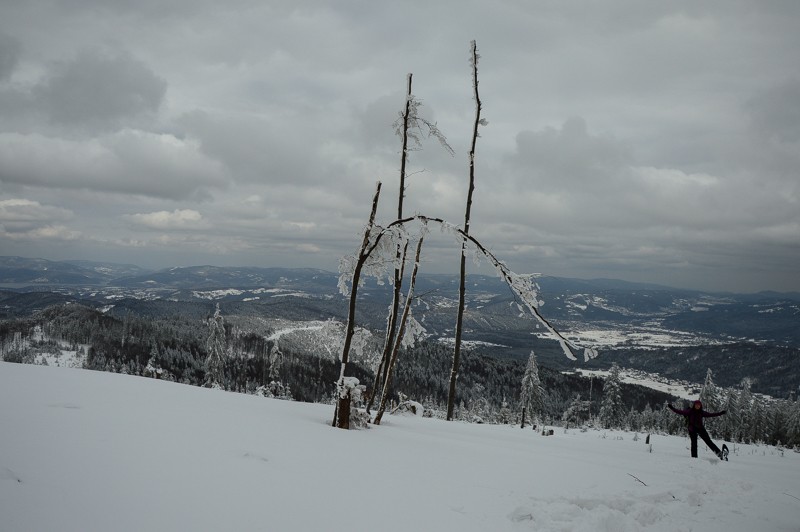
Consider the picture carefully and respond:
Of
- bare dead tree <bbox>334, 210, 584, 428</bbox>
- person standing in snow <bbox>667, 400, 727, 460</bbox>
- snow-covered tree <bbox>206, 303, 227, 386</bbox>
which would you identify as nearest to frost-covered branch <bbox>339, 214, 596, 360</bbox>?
bare dead tree <bbox>334, 210, 584, 428</bbox>

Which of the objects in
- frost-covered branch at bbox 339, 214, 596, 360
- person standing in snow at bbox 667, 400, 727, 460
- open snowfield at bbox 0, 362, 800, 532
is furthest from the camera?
person standing in snow at bbox 667, 400, 727, 460

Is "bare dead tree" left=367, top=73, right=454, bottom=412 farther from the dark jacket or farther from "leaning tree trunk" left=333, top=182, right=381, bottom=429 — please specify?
the dark jacket

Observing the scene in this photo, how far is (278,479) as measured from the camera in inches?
133

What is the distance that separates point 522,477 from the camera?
15.5 ft

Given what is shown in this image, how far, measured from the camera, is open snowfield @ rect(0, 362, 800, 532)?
98.7 inches

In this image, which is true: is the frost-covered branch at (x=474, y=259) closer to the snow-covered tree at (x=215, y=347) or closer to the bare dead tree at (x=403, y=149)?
the bare dead tree at (x=403, y=149)

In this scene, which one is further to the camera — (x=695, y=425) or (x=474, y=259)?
(x=695, y=425)

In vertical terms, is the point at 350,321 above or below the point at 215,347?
above

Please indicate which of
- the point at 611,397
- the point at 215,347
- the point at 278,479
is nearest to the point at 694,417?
the point at 278,479

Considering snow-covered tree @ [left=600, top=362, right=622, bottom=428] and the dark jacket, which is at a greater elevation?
the dark jacket

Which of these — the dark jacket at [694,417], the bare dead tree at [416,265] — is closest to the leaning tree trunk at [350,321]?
the bare dead tree at [416,265]

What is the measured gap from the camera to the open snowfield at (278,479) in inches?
98.7

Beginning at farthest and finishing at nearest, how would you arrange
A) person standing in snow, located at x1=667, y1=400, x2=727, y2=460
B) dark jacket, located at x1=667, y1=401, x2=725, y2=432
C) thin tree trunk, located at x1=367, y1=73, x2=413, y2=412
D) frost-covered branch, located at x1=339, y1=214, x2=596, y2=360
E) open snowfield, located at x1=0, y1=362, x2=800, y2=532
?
dark jacket, located at x1=667, y1=401, x2=725, y2=432, person standing in snow, located at x1=667, y1=400, x2=727, y2=460, thin tree trunk, located at x1=367, y1=73, x2=413, y2=412, frost-covered branch, located at x1=339, y1=214, x2=596, y2=360, open snowfield, located at x1=0, y1=362, x2=800, y2=532

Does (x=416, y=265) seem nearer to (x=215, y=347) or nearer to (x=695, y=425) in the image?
(x=695, y=425)
